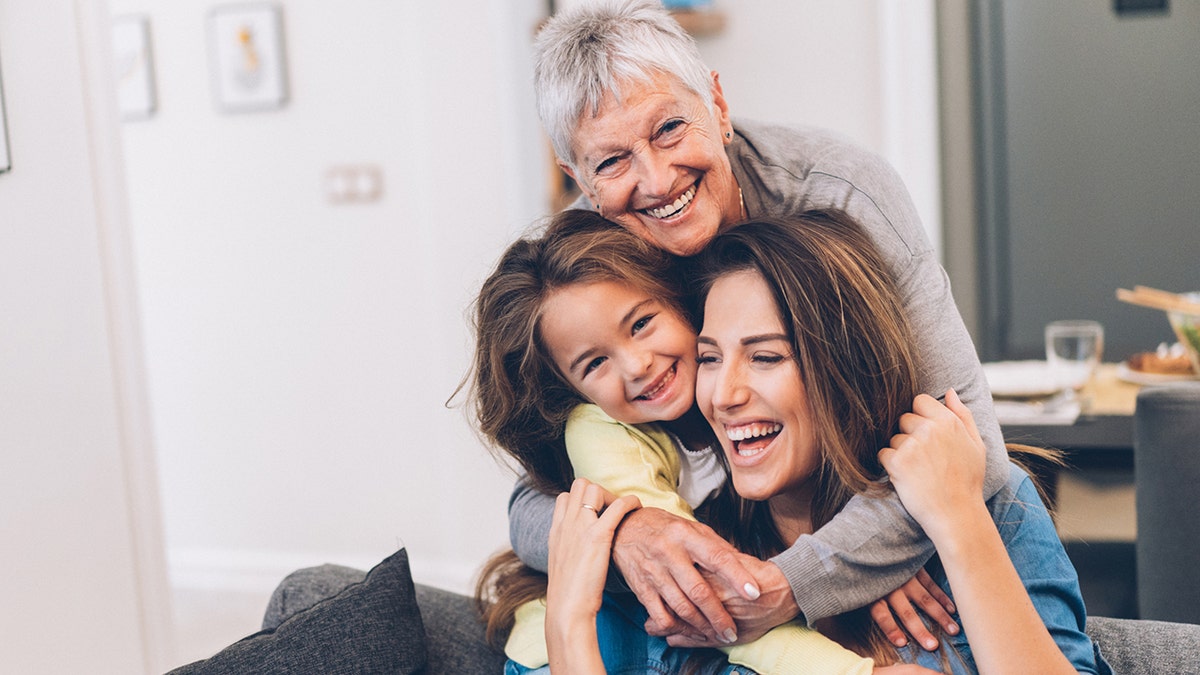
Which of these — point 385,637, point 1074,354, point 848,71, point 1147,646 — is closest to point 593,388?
point 385,637

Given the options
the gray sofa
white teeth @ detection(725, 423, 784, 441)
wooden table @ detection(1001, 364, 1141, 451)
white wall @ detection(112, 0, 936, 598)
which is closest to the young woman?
white teeth @ detection(725, 423, 784, 441)

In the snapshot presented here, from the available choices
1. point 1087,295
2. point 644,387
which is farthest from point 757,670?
point 1087,295

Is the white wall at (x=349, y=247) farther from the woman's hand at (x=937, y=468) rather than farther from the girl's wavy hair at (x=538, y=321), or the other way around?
the woman's hand at (x=937, y=468)

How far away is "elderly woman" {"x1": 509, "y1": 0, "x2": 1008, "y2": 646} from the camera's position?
1291 mm

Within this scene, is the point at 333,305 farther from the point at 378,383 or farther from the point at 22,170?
the point at 22,170

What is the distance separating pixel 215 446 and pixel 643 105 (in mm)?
3014

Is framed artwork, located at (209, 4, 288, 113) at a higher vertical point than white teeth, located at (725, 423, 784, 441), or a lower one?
higher

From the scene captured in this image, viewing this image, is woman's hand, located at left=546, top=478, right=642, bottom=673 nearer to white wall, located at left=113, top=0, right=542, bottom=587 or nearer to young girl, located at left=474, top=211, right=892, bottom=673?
young girl, located at left=474, top=211, right=892, bottom=673

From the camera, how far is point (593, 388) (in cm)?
153

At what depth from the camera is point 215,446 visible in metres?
4.02

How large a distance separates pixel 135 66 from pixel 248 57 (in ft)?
1.42

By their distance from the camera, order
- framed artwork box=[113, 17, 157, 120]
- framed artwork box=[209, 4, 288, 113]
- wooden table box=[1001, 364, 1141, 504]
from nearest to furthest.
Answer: wooden table box=[1001, 364, 1141, 504], framed artwork box=[209, 4, 288, 113], framed artwork box=[113, 17, 157, 120]

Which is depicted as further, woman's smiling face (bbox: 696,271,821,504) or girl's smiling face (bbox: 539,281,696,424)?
girl's smiling face (bbox: 539,281,696,424)

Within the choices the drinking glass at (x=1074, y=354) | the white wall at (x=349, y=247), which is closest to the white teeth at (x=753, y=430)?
the drinking glass at (x=1074, y=354)
